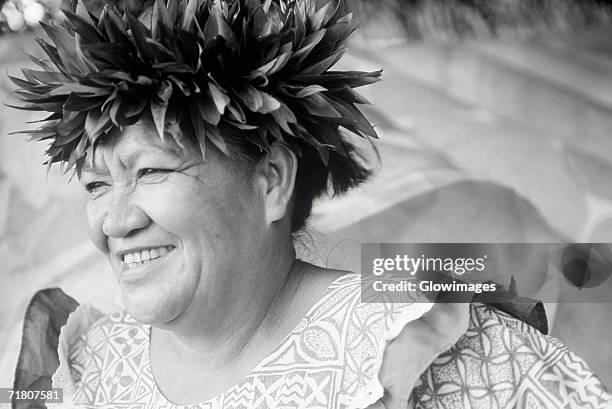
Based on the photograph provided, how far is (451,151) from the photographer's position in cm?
167

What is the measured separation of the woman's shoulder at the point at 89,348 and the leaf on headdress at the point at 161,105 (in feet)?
1.34

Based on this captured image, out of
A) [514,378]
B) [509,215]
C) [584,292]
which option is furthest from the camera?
[509,215]

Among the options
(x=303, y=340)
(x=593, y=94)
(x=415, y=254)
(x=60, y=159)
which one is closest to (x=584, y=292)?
(x=415, y=254)

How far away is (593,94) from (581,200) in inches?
8.2

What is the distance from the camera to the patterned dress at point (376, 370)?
3.82 feet

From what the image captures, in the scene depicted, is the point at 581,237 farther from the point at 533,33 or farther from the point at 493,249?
the point at 533,33

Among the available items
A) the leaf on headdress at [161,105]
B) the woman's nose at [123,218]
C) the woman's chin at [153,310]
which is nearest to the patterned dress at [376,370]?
the woman's chin at [153,310]

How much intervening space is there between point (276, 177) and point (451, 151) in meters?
0.46

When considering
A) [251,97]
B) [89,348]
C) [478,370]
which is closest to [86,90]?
[251,97]

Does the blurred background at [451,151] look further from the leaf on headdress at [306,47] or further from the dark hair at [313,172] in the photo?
the leaf on headdress at [306,47]

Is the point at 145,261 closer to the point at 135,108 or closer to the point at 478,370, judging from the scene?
the point at 135,108

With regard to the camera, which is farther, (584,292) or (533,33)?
(533,33)

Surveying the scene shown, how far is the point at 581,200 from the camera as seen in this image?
1.58 meters

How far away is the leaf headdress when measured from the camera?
125 cm
